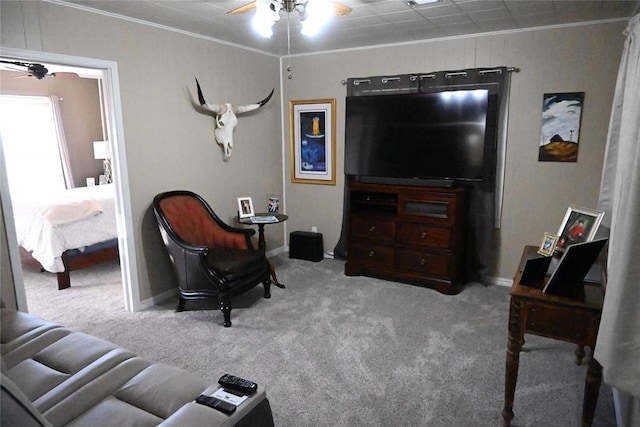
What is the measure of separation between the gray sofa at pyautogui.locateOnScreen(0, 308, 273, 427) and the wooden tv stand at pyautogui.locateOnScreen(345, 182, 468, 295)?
2.68 meters

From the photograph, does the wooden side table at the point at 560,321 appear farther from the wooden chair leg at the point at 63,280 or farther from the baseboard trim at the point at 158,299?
the wooden chair leg at the point at 63,280

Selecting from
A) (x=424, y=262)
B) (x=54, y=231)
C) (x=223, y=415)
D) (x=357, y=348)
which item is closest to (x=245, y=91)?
(x=54, y=231)

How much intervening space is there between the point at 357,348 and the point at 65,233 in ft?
10.3

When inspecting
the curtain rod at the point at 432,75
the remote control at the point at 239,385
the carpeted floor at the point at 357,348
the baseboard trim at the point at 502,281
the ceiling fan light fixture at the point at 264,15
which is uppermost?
the ceiling fan light fixture at the point at 264,15

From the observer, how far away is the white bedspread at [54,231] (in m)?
3.98

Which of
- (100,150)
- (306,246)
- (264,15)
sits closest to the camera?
(264,15)

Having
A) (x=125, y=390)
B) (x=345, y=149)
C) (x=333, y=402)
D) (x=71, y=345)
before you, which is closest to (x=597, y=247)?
(x=333, y=402)

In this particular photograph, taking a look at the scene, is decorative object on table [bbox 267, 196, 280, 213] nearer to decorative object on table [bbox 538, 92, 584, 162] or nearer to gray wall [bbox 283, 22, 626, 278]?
gray wall [bbox 283, 22, 626, 278]

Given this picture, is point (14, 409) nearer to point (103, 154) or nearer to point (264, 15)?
point (264, 15)

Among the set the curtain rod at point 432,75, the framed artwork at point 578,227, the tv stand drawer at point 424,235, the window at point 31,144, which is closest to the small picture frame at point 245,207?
the tv stand drawer at point 424,235

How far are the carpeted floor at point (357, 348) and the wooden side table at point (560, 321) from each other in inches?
14.9

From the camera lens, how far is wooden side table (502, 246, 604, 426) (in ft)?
5.78

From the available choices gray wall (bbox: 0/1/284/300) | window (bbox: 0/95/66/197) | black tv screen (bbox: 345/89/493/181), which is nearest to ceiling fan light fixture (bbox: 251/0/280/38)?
gray wall (bbox: 0/1/284/300)

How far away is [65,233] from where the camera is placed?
160 inches
